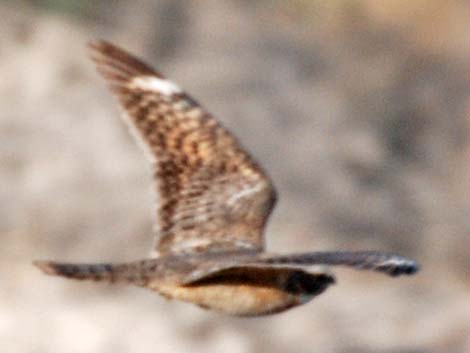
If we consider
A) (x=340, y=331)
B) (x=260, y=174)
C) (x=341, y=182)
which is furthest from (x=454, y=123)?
(x=260, y=174)

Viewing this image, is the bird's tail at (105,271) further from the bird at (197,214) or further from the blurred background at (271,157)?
the blurred background at (271,157)

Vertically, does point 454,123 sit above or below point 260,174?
below

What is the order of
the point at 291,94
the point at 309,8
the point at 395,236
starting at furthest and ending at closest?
the point at 309,8
the point at 291,94
the point at 395,236

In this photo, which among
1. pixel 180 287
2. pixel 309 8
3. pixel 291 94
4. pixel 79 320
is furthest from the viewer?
pixel 309 8

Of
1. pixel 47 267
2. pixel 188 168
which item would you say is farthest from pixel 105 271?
pixel 188 168

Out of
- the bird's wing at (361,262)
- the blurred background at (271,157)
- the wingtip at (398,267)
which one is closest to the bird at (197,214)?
the bird's wing at (361,262)

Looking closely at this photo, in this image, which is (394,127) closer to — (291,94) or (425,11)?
(291,94)

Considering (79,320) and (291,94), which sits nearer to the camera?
(79,320)

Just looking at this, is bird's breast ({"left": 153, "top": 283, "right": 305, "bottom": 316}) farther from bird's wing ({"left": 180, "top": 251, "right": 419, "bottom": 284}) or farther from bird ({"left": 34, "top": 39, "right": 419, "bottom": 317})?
bird's wing ({"left": 180, "top": 251, "right": 419, "bottom": 284})
